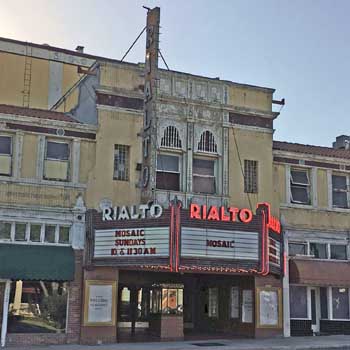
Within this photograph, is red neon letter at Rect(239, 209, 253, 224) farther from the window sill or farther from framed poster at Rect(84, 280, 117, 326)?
the window sill

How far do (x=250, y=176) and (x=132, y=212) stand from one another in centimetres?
637

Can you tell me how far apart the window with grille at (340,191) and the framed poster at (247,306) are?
592 cm

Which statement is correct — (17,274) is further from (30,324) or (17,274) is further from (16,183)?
(16,183)

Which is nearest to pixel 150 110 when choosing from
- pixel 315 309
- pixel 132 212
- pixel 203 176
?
pixel 203 176

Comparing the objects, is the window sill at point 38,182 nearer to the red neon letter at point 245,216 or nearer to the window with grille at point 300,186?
the red neon letter at point 245,216

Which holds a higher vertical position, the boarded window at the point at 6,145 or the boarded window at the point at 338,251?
the boarded window at the point at 6,145

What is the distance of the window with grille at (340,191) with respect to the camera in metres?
27.1

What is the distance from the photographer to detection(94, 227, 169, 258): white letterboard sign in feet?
65.3

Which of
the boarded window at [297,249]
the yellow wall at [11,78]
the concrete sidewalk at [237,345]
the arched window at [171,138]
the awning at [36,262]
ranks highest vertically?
the yellow wall at [11,78]

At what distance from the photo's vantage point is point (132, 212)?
2062cm

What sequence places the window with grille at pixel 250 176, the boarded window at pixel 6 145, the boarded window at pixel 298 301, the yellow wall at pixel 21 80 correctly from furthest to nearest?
the yellow wall at pixel 21 80 → the boarded window at pixel 298 301 → the window with grille at pixel 250 176 → the boarded window at pixel 6 145

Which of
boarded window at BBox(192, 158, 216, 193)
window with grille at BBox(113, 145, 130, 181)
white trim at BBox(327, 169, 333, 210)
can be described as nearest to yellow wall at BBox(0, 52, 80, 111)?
window with grille at BBox(113, 145, 130, 181)

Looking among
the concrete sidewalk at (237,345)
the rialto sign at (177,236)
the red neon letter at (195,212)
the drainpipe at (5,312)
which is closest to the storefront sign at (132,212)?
the rialto sign at (177,236)

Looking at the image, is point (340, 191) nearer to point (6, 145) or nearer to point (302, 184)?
point (302, 184)
